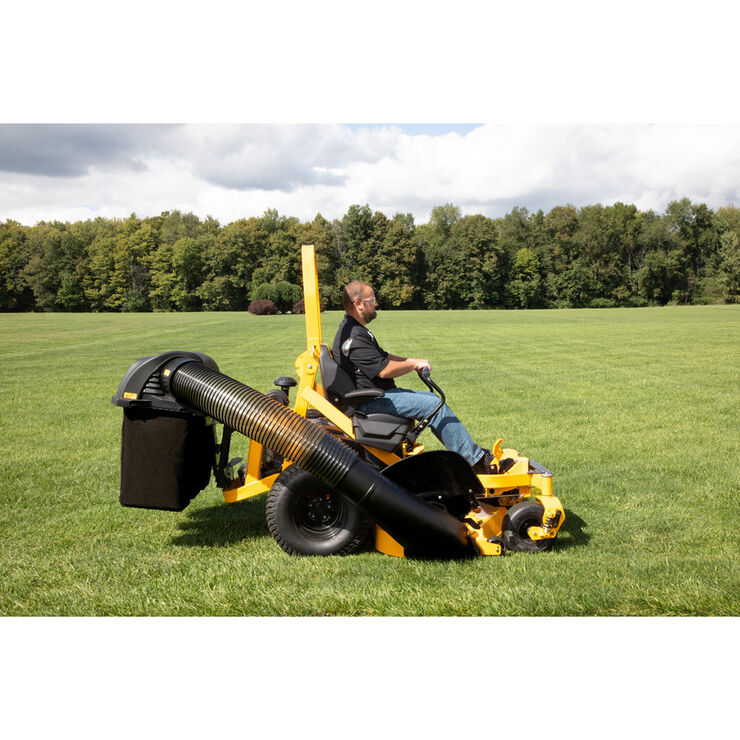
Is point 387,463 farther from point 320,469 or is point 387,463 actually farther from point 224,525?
point 224,525

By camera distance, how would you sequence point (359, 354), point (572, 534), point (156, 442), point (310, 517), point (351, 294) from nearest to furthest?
point (156, 442) < point (310, 517) < point (359, 354) < point (351, 294) < point (572, 534)

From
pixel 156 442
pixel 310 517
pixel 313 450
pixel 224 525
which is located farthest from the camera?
pixel 224 525

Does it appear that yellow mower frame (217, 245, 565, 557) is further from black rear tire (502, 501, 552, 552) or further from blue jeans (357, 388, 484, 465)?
blue jeans (357, 388, 484, 465)

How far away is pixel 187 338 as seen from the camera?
80.0 ft

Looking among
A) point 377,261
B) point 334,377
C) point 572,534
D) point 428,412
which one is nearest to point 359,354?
point 334,377

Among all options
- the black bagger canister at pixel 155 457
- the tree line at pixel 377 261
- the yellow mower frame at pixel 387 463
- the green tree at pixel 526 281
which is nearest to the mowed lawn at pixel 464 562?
the yellow mower frame at pixel 387 463

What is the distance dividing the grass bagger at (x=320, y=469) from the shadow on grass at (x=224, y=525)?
1.48ft

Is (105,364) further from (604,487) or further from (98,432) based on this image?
(604,487)

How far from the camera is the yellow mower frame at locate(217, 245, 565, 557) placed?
403cm

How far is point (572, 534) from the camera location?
4.51 meters

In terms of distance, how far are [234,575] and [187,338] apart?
71.3 ft

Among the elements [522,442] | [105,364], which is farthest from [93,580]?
[105,364]

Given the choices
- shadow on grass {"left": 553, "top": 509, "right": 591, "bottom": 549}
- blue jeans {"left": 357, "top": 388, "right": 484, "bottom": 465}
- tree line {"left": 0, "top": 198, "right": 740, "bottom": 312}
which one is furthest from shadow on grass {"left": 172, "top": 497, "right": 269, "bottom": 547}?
tree line {"left": 0, "top": 198, "right": 740, "bottom": 312}

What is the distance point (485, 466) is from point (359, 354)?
1186 millimetres
